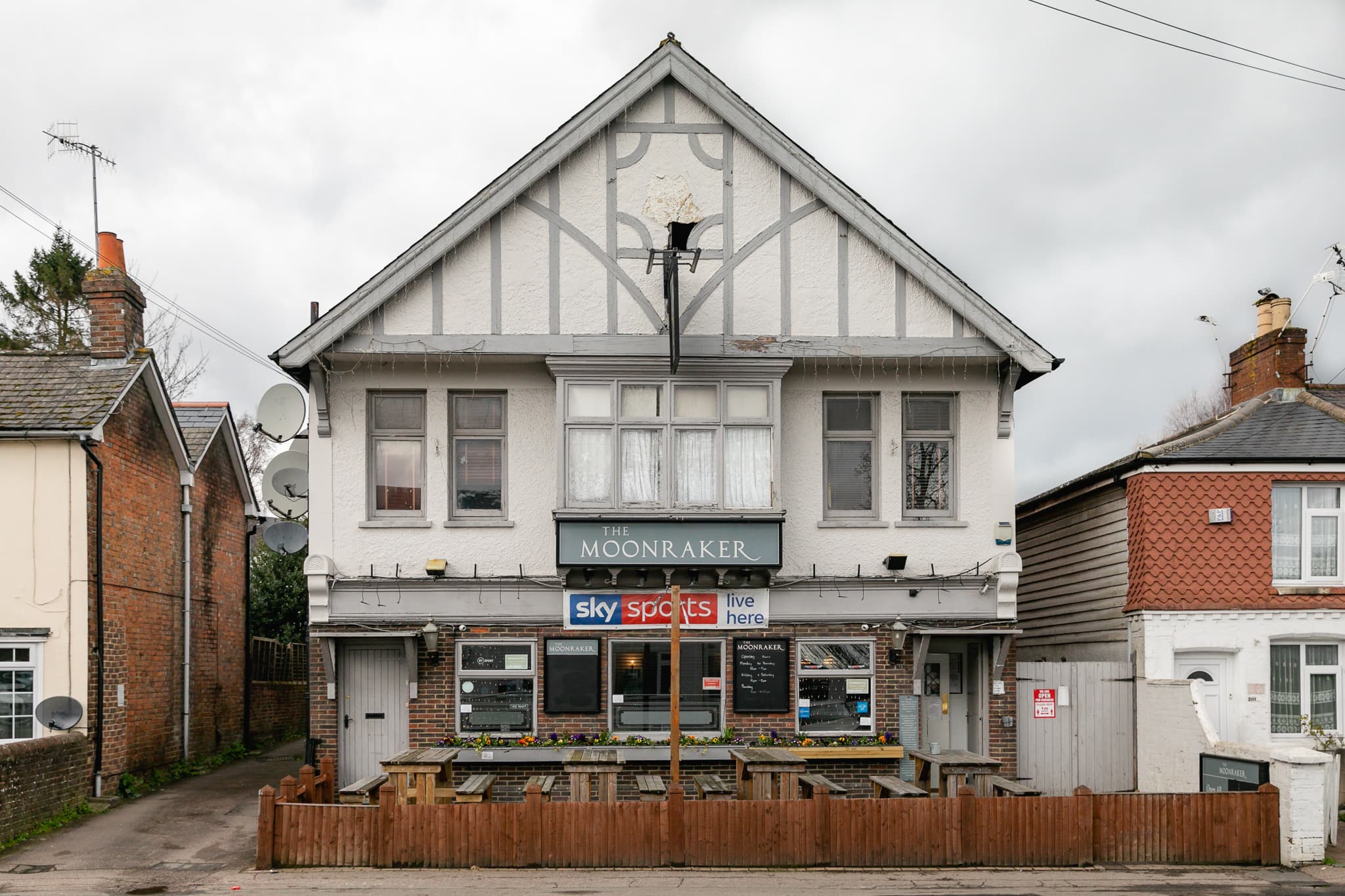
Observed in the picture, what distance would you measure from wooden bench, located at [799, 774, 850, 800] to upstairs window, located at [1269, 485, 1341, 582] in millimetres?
7849

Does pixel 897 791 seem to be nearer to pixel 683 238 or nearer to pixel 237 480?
pixel 683 238

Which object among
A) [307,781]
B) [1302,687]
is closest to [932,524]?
[1302,687]

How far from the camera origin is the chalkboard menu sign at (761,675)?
16.5 m

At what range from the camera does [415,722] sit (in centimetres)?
1633

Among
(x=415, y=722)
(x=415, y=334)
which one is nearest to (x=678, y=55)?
(x=415, y=334)

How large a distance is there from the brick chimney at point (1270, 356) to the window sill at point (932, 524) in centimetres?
635

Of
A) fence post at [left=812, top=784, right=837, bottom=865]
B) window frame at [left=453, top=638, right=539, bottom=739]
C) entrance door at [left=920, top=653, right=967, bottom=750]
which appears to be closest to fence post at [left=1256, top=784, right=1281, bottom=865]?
fence post at [left=812, top=784, right=837, bottom=865]

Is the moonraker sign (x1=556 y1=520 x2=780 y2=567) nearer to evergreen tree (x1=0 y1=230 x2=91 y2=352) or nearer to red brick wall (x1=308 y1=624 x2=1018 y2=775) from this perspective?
Answer: red brick wall (x1=308 y1=624 x2=1018 y2=775)

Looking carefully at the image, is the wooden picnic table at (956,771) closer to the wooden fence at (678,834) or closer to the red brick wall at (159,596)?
the wooden fence at (678,834)

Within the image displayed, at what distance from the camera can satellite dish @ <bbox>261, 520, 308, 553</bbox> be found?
18.0 m

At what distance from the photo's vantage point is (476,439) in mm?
16859

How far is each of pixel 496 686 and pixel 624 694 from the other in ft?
5.85

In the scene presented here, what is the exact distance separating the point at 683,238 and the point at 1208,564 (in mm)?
8971

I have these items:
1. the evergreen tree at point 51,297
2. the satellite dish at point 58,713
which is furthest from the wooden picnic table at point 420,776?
the evergreen tree at point 51,297
